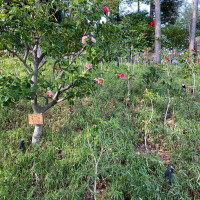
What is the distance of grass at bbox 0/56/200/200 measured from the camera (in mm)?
1366

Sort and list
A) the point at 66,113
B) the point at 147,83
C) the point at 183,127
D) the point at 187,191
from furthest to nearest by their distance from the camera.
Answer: the point at 147,83
the point at 66,113
the point at 183,127
the point at 187,191

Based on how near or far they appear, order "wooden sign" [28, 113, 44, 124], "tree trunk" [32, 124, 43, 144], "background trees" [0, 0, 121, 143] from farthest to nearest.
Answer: "tree trunk" [32, 124, 43, 144], "wooden sign" [28, 113, 44, 124], "background trees" [0, 0, 121, 143]

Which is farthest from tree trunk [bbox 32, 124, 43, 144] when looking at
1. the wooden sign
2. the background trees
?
the wooden sign

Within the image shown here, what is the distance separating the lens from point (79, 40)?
1.89m

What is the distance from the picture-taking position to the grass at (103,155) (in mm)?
1366

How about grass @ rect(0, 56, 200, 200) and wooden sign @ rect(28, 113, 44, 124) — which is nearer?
grass @ rect(0, 56, 200, 200)

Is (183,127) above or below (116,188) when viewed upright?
above

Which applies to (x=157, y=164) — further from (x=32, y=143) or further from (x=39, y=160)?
(x=32, y=143)

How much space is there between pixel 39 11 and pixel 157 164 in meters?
→ 1.98

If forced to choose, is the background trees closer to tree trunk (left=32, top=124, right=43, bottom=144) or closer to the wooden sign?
tree trunk (left=32, top=124, right=43, bottom=144)

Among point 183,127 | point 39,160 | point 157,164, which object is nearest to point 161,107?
point 183,127

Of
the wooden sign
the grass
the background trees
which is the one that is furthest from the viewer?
the wooden sign

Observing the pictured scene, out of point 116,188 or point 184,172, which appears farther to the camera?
point 184,172

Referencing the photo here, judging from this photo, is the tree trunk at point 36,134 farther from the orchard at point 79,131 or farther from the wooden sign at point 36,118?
the wooden sign at point 36,118
